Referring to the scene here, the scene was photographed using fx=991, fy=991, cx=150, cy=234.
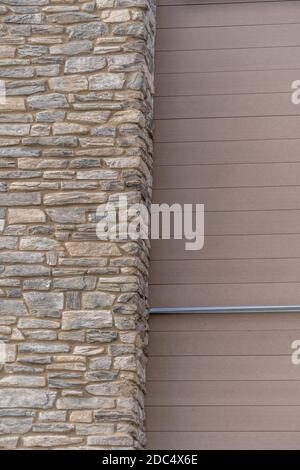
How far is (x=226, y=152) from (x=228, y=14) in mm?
984

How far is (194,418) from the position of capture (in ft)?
20.1

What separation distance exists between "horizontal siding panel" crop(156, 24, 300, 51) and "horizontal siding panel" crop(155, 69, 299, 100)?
0.20m

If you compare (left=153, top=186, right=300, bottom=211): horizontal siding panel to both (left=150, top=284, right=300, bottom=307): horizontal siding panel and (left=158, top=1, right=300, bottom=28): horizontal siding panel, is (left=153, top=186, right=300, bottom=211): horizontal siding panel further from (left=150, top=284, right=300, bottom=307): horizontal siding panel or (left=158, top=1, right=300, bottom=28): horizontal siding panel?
(left=158, top=1, right=300, bottom=28): horizontal siding panel

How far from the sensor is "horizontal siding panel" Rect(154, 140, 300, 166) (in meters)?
6.52

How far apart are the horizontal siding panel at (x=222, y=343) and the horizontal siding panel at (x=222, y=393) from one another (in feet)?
0.62

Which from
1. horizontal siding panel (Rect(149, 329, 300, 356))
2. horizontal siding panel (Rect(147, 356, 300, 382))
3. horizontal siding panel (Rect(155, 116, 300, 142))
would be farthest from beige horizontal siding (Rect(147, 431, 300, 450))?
horizontal siding panel (Rect(155, 116, 300, 142))

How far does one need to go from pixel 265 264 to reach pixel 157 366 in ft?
3.11

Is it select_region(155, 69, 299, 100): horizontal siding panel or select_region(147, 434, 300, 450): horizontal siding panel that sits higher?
select_region(155, 69, 299, 100): horizontal siding panel

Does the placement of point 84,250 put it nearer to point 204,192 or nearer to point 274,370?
point 204,192

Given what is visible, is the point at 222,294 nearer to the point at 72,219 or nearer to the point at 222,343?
the point at 222,343

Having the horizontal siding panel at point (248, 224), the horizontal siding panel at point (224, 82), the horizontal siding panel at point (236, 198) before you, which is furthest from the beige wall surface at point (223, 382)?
the horizontal siding panel at point (224, 82)

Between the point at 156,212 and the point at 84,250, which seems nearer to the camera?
the point at 84,250

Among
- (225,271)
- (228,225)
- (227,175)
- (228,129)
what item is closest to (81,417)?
(225,271)
